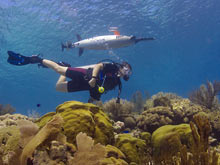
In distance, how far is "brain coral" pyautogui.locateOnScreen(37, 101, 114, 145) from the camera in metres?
3.32

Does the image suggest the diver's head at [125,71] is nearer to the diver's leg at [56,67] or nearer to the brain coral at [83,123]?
the brain coral at [83,123]

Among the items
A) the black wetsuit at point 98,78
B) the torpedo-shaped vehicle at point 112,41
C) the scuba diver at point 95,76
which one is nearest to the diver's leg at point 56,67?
the scuba diver at point 95,76

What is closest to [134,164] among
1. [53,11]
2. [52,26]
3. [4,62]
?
[53,11]

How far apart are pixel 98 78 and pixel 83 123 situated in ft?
7.46

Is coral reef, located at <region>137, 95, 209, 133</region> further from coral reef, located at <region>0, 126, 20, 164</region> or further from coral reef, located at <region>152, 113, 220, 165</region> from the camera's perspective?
coral reef, located at <region>0, 126, 20, 164</region>

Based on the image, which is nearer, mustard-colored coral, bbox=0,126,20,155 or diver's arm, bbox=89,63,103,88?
mustard-colored coral, bbox=0,126,20,155

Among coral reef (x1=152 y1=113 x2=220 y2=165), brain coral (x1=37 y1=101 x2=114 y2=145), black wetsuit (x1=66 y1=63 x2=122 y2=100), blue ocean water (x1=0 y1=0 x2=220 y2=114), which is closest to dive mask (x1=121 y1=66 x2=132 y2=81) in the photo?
black wetsuit (x1=66 y1=63 x2=122 y2=100)

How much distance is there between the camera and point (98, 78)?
215 inches

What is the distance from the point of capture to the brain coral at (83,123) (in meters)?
3.32

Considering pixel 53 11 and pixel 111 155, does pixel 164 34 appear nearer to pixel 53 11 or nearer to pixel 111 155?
pixel 53 11

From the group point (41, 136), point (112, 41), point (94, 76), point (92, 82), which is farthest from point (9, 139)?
point (112, 41)

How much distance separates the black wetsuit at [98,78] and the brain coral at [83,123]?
152 cm

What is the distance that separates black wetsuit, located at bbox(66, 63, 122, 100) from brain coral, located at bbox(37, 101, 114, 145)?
1519mm

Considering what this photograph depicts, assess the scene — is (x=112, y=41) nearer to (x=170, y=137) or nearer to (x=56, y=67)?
(x=56, y=67)
